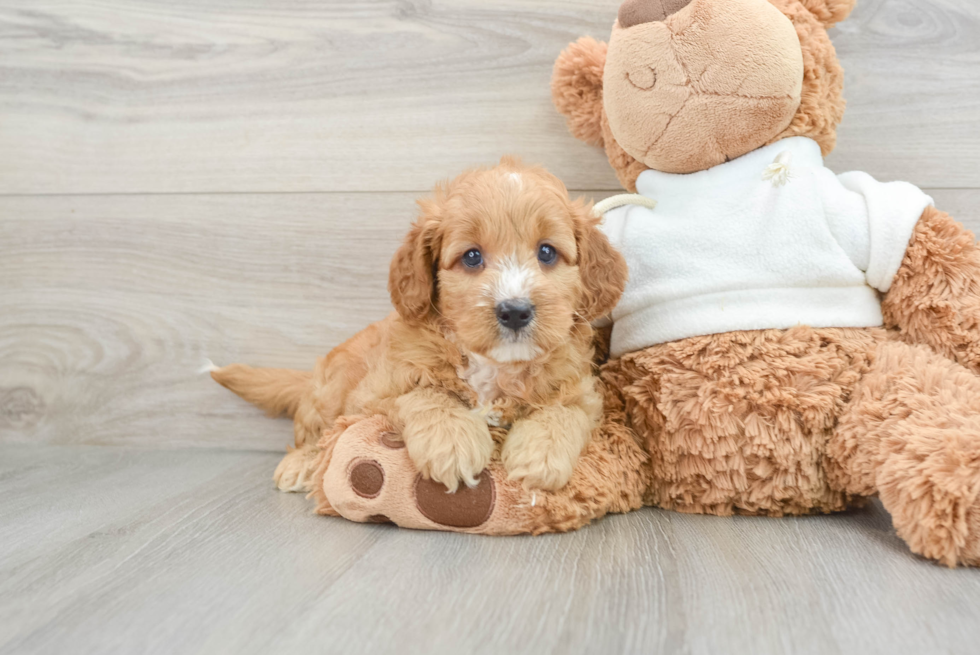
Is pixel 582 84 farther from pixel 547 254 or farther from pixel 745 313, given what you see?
pixel 745 313

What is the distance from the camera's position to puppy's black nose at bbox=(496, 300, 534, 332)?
3.81ft

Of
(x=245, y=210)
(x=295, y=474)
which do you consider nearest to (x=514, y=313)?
(x=295, y=474)

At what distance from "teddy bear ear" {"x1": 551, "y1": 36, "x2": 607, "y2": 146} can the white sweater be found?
331 mm

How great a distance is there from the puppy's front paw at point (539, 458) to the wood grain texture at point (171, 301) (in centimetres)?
79

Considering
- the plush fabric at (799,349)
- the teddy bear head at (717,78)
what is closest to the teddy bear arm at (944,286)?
the plush fabric at (799,349)

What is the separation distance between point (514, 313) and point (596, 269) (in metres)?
0.25

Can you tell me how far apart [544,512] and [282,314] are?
1.07 m

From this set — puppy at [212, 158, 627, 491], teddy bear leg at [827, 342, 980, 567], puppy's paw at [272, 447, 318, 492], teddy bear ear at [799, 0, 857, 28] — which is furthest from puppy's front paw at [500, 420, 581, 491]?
teddy bear ear at [799, 0, 857, 28]

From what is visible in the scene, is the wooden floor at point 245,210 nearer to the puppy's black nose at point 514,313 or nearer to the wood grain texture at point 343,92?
the wood grain texture at point 343,92

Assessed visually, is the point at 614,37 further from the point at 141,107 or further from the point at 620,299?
the point at 141,107

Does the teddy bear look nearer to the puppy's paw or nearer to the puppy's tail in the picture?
the puppy's paw

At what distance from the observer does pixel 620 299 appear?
1.44 m

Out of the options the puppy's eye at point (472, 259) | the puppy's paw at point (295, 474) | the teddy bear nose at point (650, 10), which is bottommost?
the puppy's paw at point (295, 474)

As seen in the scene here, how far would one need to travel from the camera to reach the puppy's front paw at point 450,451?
1.23m
